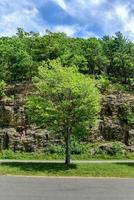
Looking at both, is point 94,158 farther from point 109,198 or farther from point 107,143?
point 109,198

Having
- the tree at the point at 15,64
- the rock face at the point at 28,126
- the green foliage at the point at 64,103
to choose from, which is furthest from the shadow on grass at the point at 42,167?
the tree at the point at 15,64

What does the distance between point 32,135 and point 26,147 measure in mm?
2143

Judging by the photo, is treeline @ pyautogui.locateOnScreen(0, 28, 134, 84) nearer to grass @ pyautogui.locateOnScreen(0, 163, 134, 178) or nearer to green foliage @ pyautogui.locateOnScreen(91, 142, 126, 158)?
green foliage @ pyautogui.locateOnScreen(91, 142, 126, 158)

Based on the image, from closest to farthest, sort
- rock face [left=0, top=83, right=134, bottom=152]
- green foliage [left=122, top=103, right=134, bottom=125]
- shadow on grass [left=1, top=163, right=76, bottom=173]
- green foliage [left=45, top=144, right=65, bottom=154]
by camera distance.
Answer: shadow on grass [left=1, top=163, right=76, bottom=173]
green foliage [left=45, top=144, right=65, bottom=154]
rock face [left=0, top=83, right=134, bottom=152]
green foliage [left=122, top=103, right=134, bottom=125]

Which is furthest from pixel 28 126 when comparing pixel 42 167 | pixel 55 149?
pixel 42 167

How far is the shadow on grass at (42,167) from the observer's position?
4428 centimetres

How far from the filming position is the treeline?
76562 mm

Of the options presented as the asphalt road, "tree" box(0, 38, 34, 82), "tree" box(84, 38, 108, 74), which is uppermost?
"tree" box(84, 38, 108, 74)

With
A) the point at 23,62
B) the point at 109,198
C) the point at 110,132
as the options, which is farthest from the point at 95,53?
the point at 109,198

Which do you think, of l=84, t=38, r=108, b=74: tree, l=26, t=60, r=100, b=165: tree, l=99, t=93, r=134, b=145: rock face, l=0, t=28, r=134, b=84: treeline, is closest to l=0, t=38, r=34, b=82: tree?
l=0, t=28, r=134, b=84: treeline

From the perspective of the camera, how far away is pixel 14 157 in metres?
54.2

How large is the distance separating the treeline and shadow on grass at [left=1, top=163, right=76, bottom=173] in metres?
25.7

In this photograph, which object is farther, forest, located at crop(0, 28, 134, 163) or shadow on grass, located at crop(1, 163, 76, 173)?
forest, located at crop(0, 28, 134, 163)

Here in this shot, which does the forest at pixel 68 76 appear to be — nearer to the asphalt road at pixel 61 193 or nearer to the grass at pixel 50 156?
the grass at pixel 50 156
